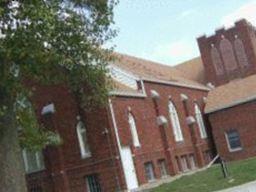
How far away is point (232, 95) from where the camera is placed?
168ft

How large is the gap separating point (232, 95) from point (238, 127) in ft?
11.3

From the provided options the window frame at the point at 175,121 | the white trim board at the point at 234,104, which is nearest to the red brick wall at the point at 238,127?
the white trim board at the point at 234,104

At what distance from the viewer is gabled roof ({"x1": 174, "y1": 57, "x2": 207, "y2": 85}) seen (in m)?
66.3

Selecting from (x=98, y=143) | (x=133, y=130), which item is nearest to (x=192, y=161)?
(x=133, y=130)

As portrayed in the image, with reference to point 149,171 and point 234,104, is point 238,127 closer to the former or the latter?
point 234,104

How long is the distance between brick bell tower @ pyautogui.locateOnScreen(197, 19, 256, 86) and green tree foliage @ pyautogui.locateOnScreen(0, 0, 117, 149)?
3627cm

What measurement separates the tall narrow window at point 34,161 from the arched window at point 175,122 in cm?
1105

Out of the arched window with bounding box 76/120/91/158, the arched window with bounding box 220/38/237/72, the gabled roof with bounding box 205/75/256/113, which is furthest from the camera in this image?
the arched window with bounding box 220/38/237/72

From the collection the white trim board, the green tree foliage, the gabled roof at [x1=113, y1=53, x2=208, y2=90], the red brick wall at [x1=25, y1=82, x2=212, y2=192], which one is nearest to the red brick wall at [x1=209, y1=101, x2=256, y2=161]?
the white trim board

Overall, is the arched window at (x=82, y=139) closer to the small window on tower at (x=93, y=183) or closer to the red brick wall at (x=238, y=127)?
the small window on tower at (x=93, y=183)

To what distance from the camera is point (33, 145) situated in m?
30.2

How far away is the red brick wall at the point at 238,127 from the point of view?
4819 centimetres

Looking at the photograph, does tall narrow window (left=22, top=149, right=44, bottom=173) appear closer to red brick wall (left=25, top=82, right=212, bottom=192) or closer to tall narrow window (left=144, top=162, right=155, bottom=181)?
red brick wall (left=25, top=82, right=212, bottom=192)

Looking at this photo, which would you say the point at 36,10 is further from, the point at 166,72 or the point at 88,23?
the point at 166,72
